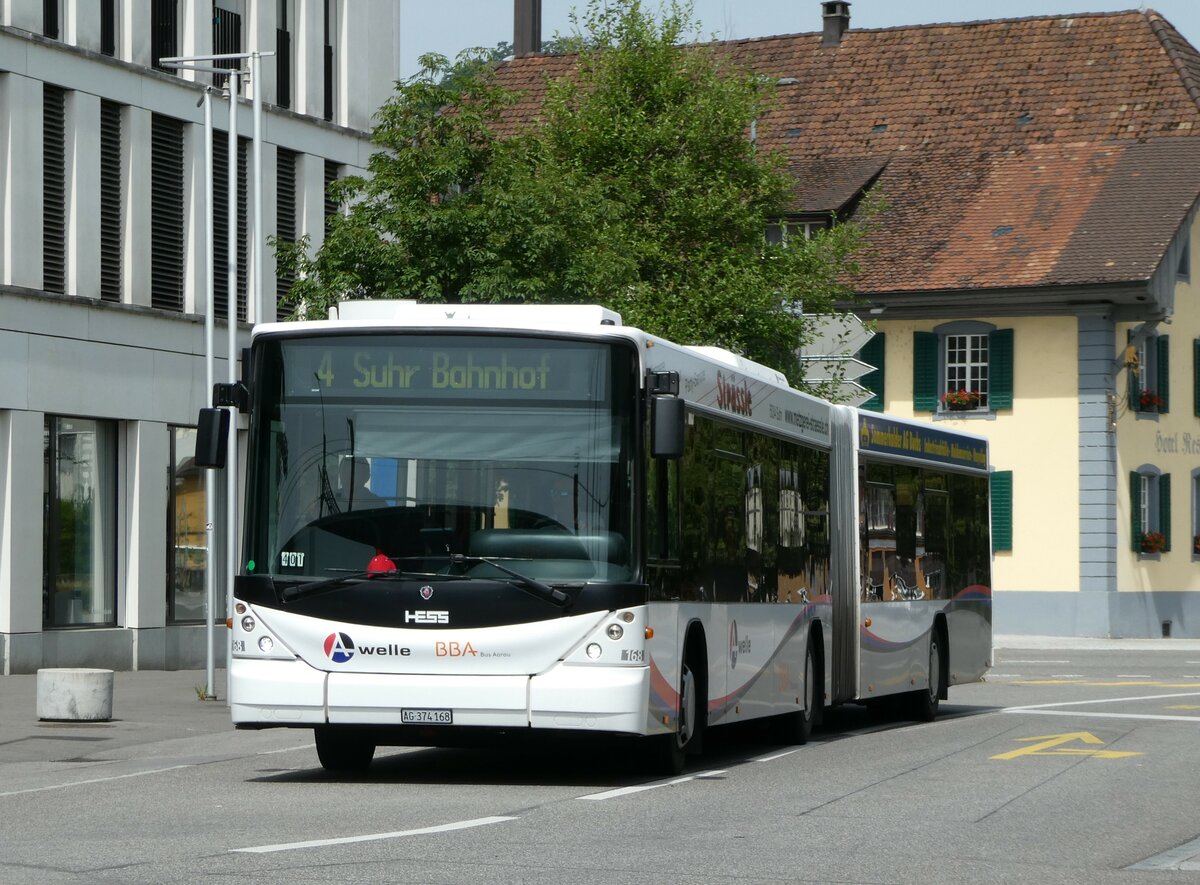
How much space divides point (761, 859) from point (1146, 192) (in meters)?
39.6

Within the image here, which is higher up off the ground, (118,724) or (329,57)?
(329,57)

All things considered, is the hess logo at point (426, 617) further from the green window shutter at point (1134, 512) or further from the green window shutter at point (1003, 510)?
the green window shutter at point (1134, 512)

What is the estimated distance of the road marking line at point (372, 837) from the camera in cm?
1021

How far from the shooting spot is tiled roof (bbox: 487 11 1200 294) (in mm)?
47312

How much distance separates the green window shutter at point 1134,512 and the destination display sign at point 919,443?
2303 centimetres

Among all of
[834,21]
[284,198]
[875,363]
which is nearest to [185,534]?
[284,198]

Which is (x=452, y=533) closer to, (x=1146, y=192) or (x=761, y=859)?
(x=761, y=859)

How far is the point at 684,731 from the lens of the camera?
14898mm

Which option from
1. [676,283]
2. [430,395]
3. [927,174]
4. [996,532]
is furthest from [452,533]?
[927,174]

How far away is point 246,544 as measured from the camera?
14.1 m

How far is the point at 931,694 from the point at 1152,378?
27.6 meters

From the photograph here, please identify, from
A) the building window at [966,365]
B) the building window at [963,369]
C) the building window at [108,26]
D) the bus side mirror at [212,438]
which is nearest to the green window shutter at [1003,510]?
the building window at [963,369]

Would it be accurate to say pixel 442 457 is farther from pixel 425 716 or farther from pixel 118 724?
pixel 118 724

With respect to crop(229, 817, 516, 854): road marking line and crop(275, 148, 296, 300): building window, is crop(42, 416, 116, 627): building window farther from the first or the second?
crop(229, 817, 516, 854): road marking line
